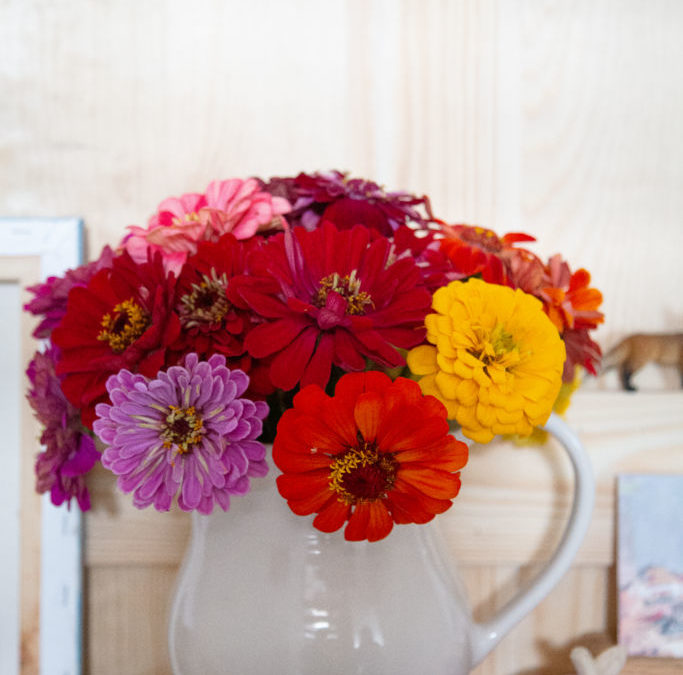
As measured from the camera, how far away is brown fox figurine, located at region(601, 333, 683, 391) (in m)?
0.60

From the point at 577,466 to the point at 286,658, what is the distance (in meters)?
0.24

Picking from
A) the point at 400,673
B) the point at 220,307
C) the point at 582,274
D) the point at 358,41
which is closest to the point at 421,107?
the point at 358,41

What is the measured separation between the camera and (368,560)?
383 mm

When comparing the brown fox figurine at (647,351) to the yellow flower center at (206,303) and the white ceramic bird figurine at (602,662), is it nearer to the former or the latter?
the white ceramic bird figurine at (602,662)

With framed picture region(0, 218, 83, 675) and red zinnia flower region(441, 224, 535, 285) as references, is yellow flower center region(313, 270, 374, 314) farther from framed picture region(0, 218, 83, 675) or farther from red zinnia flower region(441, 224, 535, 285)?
framed picture region(0, 218, 83, 675)

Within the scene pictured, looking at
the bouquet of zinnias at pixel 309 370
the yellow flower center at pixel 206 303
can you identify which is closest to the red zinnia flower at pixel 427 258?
the bouquet of zinnias at pixel 309 370

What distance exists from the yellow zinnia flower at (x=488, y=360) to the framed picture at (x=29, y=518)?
41cm

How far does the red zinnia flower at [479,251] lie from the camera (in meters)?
0.40

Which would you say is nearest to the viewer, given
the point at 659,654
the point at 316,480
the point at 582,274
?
the point at 316,480

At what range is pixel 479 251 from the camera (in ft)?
1.40

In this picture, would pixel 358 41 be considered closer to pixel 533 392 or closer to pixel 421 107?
pixel 421 107

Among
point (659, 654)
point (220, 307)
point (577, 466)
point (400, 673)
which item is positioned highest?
point (220, 307)

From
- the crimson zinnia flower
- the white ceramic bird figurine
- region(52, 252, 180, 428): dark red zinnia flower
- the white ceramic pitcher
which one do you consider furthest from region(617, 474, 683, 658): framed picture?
region(52, 252, 180, 428): dark red zinnia flower

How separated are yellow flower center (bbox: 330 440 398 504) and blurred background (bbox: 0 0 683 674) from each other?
1.25 feet
